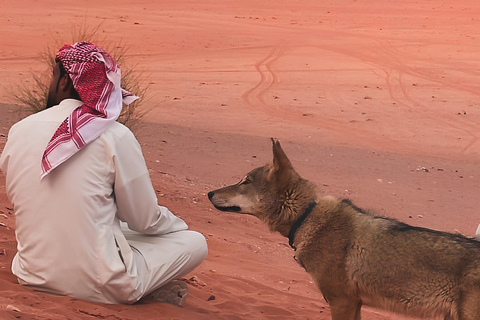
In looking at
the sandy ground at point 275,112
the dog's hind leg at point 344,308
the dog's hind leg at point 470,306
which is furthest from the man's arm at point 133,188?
the dog's hind leg at point 470,306

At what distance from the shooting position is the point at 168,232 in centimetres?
445

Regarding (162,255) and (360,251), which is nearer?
(162,255)

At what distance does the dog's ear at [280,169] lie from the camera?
16.4 feet

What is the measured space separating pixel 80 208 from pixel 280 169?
1765mm

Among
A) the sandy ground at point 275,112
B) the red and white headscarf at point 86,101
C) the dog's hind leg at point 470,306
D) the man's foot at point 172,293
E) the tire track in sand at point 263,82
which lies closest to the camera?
the red and white headscarf at point 86,101

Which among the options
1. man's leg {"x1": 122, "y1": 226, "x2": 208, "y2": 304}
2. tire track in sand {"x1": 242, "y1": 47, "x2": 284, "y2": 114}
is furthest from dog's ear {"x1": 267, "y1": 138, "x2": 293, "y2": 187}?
tire track in sand {"x1": 242, "y1": 47, "x2": 284, "y2": 114}

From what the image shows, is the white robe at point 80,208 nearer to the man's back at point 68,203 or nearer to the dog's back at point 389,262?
the man's back at point 68,203

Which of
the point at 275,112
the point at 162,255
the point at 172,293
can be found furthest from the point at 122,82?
the point at 275,112

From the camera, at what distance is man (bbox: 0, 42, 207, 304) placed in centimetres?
381

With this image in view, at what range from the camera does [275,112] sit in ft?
57.1

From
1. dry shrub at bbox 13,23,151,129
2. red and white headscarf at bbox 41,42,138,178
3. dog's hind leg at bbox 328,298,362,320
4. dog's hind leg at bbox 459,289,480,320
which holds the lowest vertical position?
dry shrub at bbox 13,23,151,129

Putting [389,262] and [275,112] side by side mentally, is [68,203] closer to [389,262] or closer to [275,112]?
[389,262]

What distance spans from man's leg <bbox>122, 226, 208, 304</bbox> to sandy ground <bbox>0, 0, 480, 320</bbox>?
207mm

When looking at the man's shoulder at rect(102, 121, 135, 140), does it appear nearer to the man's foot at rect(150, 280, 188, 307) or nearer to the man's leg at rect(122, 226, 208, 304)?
the man's leg at rect(122, 226, 208, 304)
